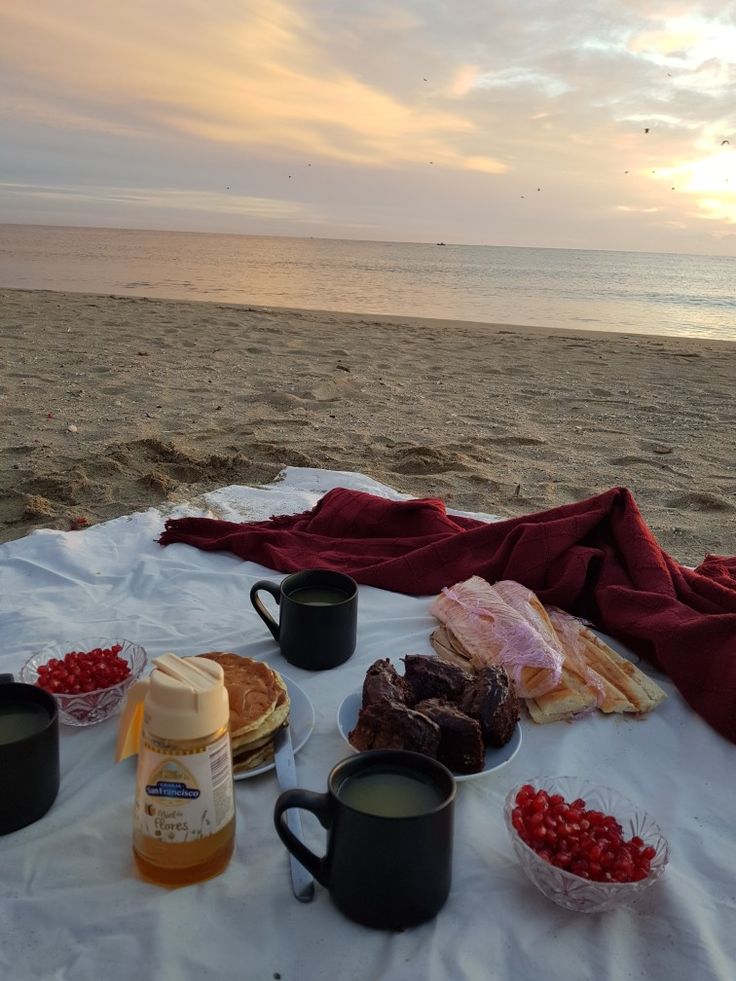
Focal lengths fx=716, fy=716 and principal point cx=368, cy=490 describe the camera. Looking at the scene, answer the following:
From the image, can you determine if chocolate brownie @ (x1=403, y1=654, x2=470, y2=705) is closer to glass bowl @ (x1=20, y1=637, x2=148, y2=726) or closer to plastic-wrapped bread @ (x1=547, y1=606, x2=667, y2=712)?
plastic-wrapped bread @ (x1=547, y1=606, x2=667, y2=712)

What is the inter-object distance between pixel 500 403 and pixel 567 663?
17.6 feet

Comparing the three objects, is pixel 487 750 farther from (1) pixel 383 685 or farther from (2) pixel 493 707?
(1) pixel 383 685

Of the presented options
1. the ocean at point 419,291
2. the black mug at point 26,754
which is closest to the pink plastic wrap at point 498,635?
the black mug at point 26,754

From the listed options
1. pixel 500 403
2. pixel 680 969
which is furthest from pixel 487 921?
pixel 500 403

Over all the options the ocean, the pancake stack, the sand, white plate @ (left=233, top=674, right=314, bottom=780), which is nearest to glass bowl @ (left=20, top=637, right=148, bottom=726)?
the pancake stack

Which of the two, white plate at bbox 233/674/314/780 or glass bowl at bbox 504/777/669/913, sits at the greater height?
glass bowl at bbox 504/777/669/913

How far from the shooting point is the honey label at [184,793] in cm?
118

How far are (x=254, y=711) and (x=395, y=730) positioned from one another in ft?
1.02

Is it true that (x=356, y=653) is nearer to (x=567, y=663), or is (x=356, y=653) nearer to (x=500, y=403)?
(x=567, y=663)

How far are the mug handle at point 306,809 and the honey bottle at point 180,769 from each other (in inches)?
4.7

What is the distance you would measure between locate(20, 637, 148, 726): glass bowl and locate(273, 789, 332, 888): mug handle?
2.14ft

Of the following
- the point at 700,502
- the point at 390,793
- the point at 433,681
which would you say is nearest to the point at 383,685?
the point at 433,681

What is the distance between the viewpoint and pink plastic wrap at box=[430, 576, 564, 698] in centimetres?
193

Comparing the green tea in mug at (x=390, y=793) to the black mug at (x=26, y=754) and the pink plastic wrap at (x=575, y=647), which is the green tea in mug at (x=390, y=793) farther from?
the pink plastic wrap at (x=575, y=647)
